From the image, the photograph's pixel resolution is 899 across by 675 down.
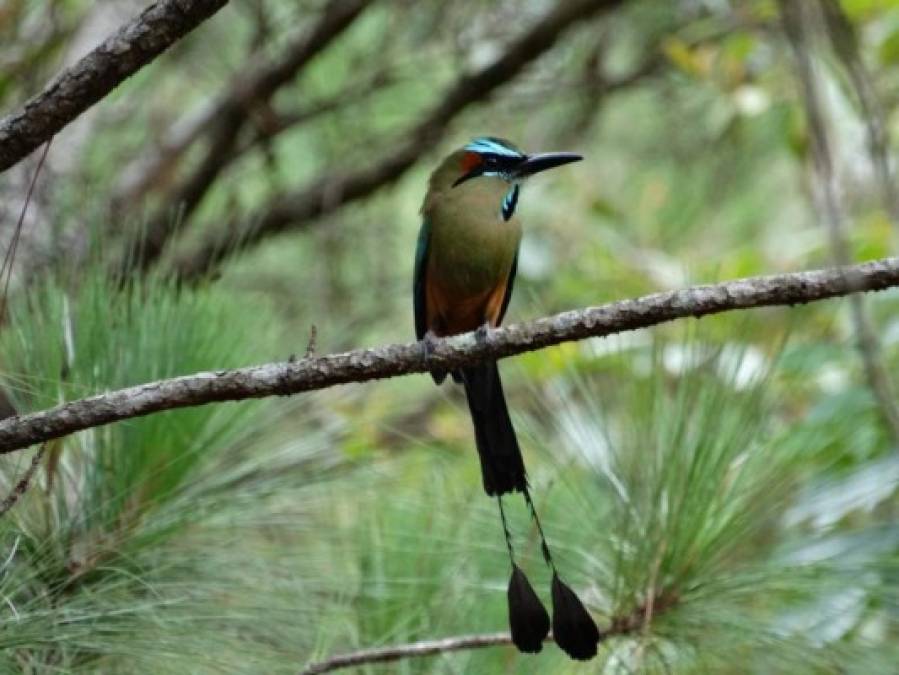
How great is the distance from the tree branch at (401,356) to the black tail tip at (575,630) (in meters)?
0.41

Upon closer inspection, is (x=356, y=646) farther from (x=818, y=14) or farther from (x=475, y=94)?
(x=475, y=94)

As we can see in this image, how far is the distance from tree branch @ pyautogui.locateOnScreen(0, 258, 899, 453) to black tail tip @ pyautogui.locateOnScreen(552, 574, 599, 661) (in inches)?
16.2

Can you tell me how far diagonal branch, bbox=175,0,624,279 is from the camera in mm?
4371

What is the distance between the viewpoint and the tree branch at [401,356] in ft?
5.94

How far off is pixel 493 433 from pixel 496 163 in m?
0.90

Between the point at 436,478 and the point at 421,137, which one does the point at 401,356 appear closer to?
the point at 436,478

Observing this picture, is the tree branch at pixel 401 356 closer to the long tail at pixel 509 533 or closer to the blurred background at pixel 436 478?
the blurred background at pixel 436 478

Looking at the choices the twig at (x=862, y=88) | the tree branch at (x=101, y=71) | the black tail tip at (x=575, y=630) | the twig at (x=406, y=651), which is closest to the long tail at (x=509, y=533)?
the black tail tip at (x=575, y=630)

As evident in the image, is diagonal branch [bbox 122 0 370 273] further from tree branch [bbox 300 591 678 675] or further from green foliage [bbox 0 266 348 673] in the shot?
tree branch [bbox 300 591 678 675]

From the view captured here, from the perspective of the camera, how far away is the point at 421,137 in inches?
178

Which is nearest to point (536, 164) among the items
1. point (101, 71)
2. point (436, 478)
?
point (436, 478)

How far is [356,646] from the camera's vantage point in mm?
2469

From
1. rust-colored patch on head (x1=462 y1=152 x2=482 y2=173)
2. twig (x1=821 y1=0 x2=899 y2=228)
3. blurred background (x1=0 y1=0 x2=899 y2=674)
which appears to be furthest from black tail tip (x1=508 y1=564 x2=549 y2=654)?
rust-colored patch on head (x1=462 y1=152 x2=482 y2=173)

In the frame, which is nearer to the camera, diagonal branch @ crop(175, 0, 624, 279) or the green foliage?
the green foliage
